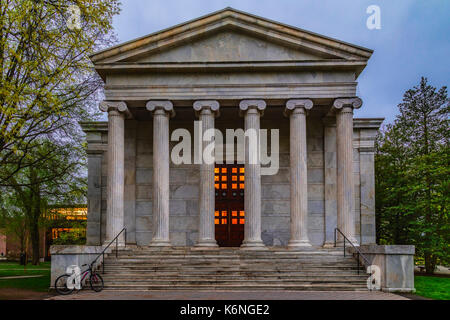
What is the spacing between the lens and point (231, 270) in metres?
20.4

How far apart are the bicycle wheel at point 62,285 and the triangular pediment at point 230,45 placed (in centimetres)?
1090

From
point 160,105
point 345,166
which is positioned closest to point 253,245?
point 345,166

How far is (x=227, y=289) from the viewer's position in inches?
738

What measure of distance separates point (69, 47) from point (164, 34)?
5.37m

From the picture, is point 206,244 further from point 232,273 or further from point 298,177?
point 298,177

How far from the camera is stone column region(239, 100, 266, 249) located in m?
23.8

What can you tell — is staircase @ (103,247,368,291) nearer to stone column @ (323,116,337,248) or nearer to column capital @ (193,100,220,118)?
stone column @ (323,116,337,248)

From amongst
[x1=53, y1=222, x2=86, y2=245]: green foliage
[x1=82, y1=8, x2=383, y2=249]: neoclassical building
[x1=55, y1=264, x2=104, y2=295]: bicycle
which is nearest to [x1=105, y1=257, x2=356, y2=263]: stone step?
[x1=82, y1=8, x2=383, y2=249]: neoclassical building

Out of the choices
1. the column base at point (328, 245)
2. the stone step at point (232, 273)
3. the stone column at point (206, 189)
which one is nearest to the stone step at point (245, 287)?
the stone step at point (232, 273)

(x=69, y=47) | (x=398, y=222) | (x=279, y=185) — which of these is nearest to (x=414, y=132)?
(x=398, y=222)

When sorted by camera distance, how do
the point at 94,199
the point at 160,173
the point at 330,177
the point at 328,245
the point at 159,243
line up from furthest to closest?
the point at 94,199
the point at 330,177
the point at 328,245
the point at 160,173
the point at 159,243

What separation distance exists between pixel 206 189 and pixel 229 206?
436 cm

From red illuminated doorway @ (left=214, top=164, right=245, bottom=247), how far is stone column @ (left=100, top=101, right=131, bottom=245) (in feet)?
19.6
